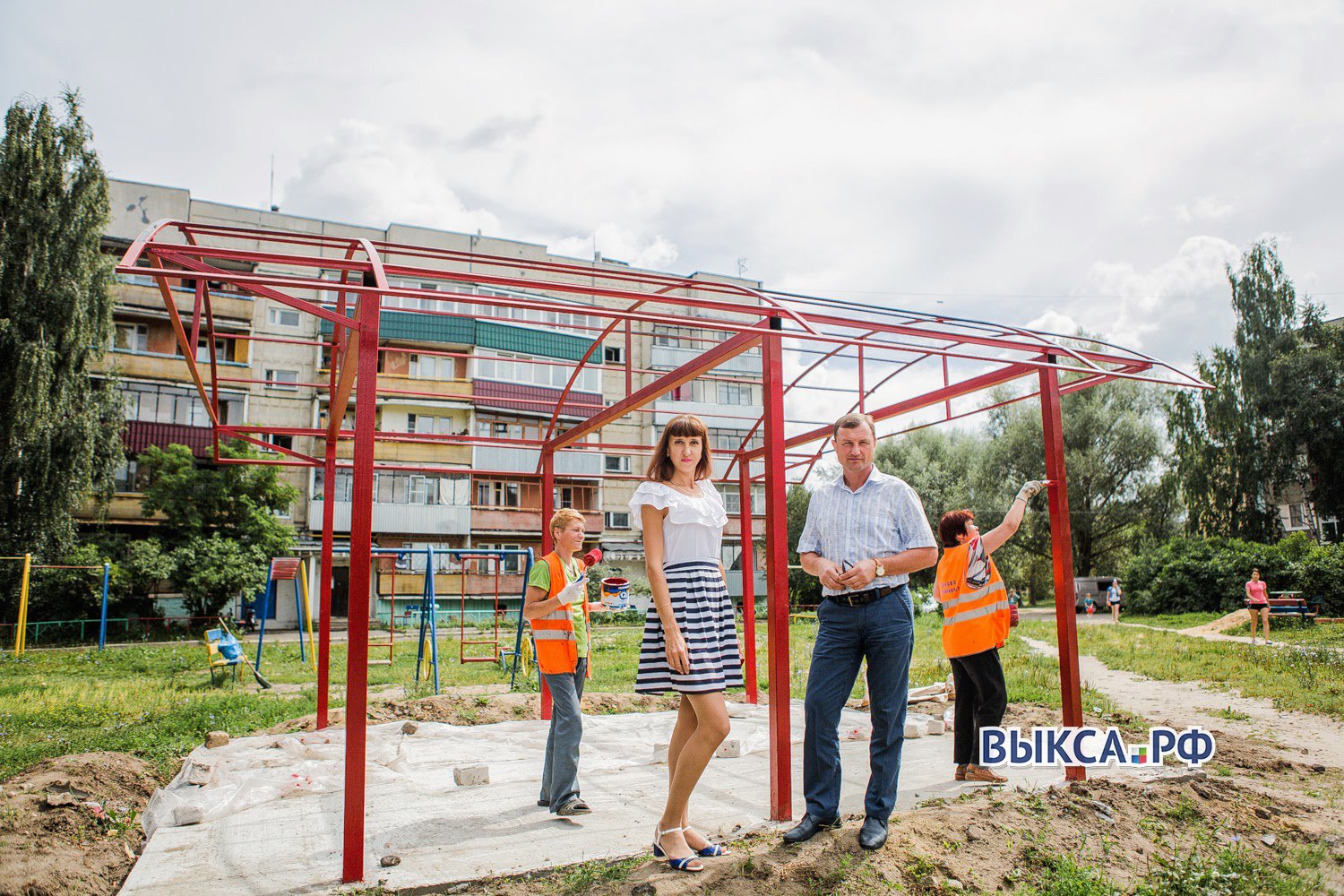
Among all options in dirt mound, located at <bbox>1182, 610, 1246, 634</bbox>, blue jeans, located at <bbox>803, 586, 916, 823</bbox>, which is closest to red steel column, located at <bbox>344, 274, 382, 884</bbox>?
blue jeans, located at <bbox>803, 586, 916, 823</bbox>

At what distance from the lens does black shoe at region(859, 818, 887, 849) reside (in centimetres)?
343

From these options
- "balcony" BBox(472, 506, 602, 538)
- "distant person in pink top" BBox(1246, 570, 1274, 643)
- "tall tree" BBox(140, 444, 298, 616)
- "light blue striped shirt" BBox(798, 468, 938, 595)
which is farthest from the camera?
"balcony" BBox(472, 506, 602, 538)

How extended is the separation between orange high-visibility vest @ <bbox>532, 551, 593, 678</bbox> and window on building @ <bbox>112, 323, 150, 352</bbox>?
99.6 feet

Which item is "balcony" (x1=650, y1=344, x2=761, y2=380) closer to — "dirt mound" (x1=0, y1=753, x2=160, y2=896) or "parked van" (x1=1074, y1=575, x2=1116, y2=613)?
"parked van" (x1=1074, y1=575, x2=1116, y2=613)

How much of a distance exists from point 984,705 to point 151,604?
2807 cm

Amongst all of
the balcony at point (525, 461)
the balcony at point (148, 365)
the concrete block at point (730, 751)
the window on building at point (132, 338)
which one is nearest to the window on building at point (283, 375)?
the balcony at point (148, 365)

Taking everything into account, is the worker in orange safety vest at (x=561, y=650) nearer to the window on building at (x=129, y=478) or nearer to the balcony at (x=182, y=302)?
the balcony at (x=182, y=302)

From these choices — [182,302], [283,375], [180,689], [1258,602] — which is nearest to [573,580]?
[180,689]

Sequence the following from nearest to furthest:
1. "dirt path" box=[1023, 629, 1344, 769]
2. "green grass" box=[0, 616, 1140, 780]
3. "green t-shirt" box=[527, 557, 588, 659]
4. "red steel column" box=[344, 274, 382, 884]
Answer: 1. "red steel column" box=[344, 274, 382, 884]
2. "green t-shirt" box=[527, 557, 588, 659]
3. "dirt path" box=[1023, 629, 1344, 769]
4. "green grass" box=[0, 616, 1140, 780]

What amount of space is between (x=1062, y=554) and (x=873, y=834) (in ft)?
8.80

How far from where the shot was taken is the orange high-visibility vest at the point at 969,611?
504cm

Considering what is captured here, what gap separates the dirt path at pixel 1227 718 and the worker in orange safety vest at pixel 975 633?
2.59 metres

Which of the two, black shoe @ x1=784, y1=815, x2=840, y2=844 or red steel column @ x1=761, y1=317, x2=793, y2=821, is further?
red steel column @ x1=761, y1=317, x2=793, y2=821

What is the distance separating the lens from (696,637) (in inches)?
136
